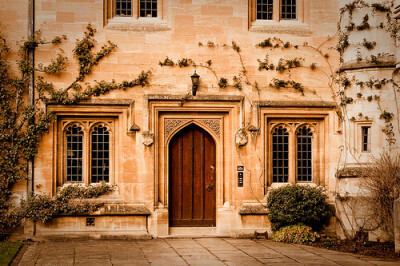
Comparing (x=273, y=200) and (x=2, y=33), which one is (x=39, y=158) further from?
(x=273, y=200)

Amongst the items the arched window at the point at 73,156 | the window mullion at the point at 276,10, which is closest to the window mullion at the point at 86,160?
the arched window at the point at 73,156

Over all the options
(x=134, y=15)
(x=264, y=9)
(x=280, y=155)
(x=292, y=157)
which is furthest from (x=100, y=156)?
(x=264, y=9)

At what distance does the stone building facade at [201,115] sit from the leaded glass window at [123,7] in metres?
0.02

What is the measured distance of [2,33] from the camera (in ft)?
44.1

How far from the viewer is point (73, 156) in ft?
46.1

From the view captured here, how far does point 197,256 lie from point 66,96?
5.06 metres

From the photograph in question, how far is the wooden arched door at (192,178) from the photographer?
47.0 ft

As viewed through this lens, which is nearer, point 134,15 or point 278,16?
point 134,15

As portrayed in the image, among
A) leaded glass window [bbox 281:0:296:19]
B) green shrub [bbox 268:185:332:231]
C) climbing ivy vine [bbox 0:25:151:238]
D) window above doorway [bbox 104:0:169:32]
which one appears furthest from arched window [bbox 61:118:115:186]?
leaded glass window [bbox 281:0:296:19]

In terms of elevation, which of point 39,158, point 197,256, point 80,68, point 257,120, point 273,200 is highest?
point 80,68

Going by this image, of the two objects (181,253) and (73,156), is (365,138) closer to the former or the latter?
(181,253)

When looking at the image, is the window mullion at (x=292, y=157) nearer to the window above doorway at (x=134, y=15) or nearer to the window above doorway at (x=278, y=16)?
the window above doorway at (x=278, y=16)

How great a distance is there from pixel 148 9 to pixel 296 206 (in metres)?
5.99

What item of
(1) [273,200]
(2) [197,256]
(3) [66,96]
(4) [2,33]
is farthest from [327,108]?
(4) [2,33]
